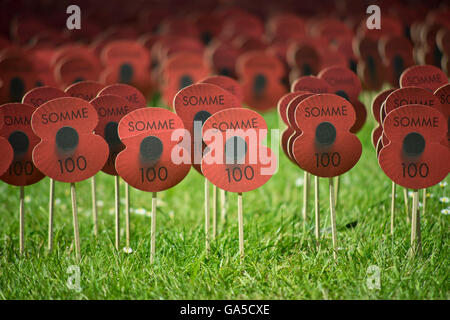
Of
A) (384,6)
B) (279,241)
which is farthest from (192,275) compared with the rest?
(384,6)

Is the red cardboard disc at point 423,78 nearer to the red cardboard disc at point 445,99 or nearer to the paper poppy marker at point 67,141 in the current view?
the red cardboard disc at point 445,99

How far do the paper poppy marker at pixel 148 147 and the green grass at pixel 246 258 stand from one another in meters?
0.34

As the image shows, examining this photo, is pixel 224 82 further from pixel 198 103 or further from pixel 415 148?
pixel 415 148

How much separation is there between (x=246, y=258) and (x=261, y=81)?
8.16 feet

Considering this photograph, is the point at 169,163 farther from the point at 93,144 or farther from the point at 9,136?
the point at 9,136

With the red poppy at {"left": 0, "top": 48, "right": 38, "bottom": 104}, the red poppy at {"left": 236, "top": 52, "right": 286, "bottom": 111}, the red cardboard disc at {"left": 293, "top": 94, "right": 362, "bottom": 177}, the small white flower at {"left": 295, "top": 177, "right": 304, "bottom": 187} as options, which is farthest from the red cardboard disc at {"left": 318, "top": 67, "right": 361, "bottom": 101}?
the red poppy at {"left": 0, "top": 48, "right": 38, "bottom": 104}

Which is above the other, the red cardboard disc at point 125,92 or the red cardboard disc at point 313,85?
the red cardboard disc at point 313,85

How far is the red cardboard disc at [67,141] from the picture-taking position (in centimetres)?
244

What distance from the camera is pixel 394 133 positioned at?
2.38 metres

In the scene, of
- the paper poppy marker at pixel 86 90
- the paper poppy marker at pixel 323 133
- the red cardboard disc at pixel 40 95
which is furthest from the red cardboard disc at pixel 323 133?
Answer: the red cardboard disc at pixel 40 95

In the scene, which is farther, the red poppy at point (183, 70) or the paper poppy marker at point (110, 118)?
the red poppy at point (183, 70)

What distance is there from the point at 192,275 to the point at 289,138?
953 millimetres

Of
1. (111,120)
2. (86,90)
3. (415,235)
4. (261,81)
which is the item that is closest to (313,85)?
(415,235)

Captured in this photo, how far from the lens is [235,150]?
238cm
